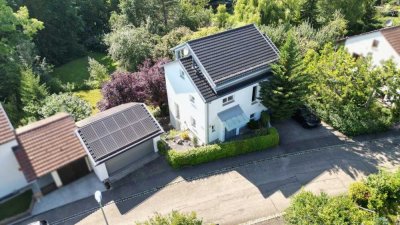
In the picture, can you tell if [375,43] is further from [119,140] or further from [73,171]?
[73,171]

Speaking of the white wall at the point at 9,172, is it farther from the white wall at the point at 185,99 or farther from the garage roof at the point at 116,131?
the white wall at the point at 185,99

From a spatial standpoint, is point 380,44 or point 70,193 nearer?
point 70,193

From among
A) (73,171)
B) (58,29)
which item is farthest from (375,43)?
(58,29)

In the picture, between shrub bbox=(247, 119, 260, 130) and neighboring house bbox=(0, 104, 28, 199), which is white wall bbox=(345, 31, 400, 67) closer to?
shrub bbox=(247, 119, 260, 130)

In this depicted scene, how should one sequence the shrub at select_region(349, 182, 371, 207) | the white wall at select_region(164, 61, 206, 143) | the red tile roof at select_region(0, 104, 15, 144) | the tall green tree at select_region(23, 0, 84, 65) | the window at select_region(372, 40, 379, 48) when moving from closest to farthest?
1. the shrub at select_region(349, 182, 371, 207)
2. the red tile roof at select_region(0, 104, 15, 144)
3. the white wall at select_region(164, 61, 206, 143)
4. the window at select_region(372, 40, 379, 48)
5. the tall green tree at select_region(23, 0, 84, 65)

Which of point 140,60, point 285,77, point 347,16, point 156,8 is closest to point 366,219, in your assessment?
point 285,77

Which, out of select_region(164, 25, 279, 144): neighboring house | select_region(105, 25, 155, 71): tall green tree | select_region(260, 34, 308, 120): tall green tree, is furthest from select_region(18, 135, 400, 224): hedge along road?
select_region(105, 25, 155, 71): tall green tree
